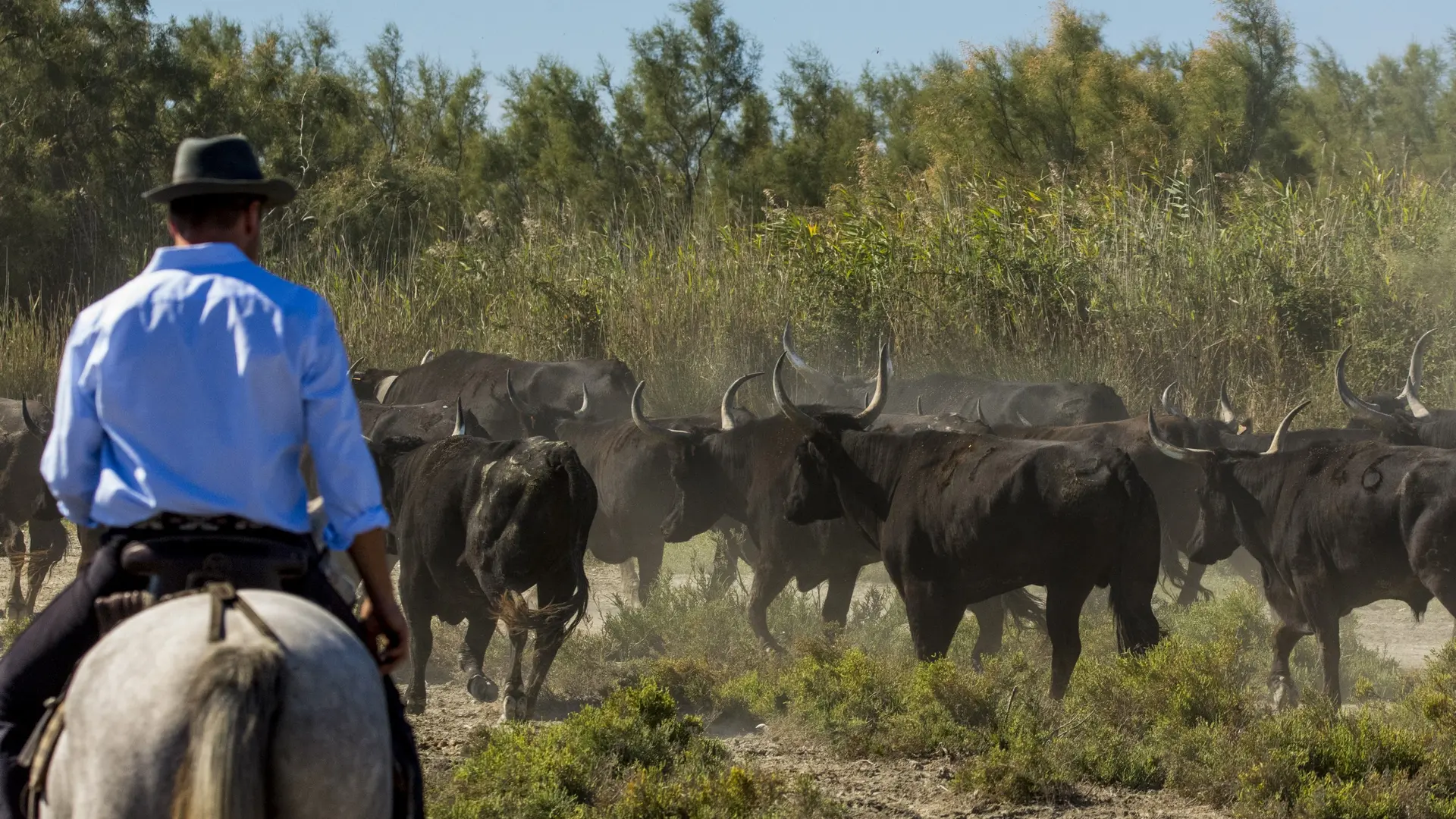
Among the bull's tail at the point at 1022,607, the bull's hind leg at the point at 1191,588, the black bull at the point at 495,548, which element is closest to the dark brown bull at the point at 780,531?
the bull's tail at the point at 1022,607

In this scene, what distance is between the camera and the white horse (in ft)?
9.44

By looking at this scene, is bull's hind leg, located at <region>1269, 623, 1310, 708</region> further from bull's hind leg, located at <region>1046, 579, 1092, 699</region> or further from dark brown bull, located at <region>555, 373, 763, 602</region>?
dark brown bull, located at <region>555, 373, 763, 602</region>

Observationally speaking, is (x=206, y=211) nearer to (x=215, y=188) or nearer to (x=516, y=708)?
(x=215, y=188)

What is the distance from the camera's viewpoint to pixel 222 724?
9.39ft

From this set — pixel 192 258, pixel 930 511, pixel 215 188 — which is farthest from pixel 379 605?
pixel 930 511

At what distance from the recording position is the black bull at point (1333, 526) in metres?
8.99

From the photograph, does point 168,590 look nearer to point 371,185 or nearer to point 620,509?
point 620,509

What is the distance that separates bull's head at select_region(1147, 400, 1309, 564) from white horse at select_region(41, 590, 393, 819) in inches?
323

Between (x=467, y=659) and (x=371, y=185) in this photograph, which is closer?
(x=467, y=659)

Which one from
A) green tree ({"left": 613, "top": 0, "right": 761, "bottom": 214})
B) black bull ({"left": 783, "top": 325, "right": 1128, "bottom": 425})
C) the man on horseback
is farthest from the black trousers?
green tree ({"left": 613, "top": 0, "right": 761, "bottom": 214})

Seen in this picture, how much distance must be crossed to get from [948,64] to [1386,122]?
65.5 feet

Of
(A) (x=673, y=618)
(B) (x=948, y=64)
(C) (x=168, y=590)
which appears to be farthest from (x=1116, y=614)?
(B) (x=948, y=64)

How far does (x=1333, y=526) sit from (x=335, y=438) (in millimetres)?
7638

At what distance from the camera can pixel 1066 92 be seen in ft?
103
